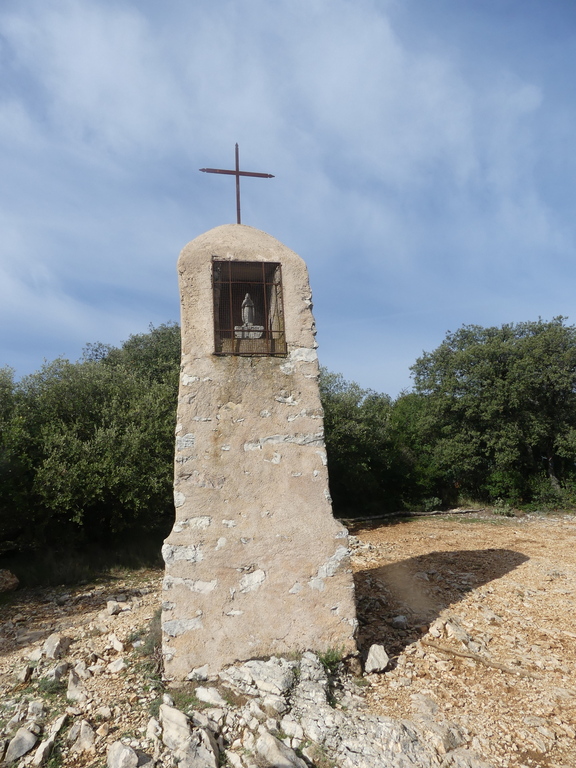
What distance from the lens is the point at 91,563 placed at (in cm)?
1191

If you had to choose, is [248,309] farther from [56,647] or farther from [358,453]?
[358,453]

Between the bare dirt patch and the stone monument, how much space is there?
1.01m

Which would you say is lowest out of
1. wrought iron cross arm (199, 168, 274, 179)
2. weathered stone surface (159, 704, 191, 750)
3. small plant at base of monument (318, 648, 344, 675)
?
weathered stone surface (159, 704, 191, 750)

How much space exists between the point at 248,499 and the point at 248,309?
2685 millimetres

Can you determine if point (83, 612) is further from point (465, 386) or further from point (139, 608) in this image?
point (465, 386)

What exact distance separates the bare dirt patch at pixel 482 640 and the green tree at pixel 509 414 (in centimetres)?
956

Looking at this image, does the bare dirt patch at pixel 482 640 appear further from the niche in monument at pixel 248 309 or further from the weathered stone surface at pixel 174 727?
the niche in monument at pixel 248 309

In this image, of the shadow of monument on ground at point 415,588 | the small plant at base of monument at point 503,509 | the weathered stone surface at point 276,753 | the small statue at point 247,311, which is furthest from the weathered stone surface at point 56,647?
the small plant at base of monument at point 503,509

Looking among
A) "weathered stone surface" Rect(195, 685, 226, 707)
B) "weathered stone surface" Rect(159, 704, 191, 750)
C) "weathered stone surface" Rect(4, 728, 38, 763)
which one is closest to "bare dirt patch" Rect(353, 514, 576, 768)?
"weathered stone surface" Rect(195, 685, 226, 707)

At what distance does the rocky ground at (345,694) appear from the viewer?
383cm

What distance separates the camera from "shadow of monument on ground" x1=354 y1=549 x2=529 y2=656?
239 inches

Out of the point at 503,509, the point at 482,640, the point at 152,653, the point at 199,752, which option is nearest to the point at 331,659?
the point at 199,752

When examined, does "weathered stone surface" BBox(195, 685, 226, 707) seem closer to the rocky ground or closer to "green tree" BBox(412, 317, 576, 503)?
the rocky ground

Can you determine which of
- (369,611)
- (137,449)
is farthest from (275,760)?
(137,449)
